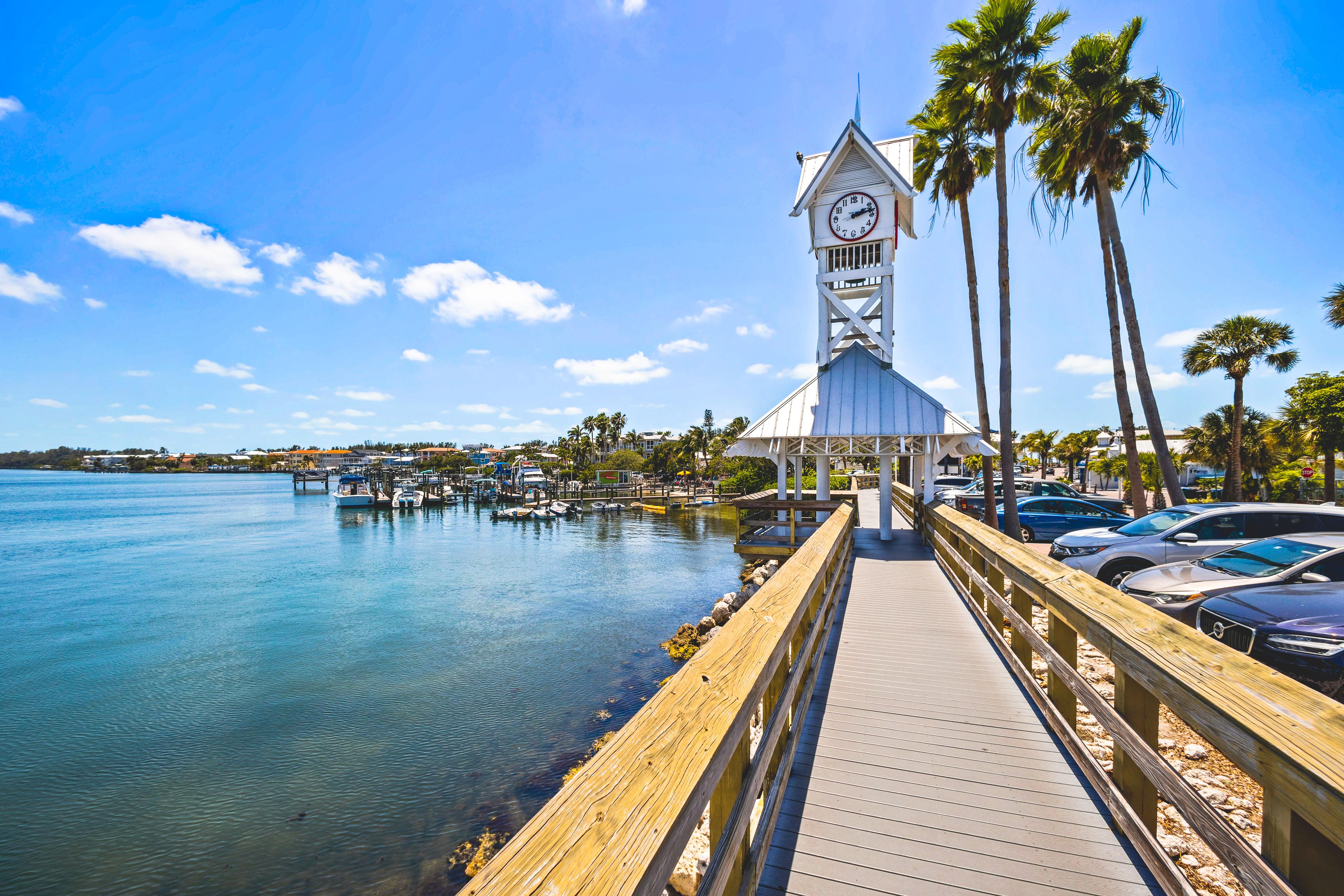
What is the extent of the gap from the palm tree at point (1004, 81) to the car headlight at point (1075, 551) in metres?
1.67

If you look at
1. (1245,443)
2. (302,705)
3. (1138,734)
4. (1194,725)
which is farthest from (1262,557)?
(1245,443)

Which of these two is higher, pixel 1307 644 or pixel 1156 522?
pixel 1156 522

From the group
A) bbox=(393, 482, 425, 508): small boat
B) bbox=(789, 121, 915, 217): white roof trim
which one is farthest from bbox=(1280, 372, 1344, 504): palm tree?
bbox=(393, 482, 425, 508): small boat

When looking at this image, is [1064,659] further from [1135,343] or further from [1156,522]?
[1135,343]

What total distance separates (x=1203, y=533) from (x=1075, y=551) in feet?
6.44

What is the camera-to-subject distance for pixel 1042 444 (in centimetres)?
5734

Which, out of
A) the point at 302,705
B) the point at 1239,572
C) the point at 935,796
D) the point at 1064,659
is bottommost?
the point at 302,705

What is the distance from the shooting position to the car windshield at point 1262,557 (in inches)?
271

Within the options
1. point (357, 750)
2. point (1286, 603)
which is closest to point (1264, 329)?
point (1286, 603)

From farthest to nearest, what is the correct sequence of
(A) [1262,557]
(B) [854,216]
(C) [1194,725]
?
1. (B) [854,216]
2. (A) [1262,557]
3. (C) [1194,725]

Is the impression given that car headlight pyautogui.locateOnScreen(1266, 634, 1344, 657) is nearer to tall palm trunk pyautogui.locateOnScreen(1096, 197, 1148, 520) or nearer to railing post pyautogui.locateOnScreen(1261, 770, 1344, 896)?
railing post pyautogui.locateOnScreen(1261, 770, 1344, 896)

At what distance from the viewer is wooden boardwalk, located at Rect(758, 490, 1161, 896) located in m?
2.55

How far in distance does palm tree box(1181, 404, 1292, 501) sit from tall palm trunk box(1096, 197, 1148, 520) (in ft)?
77.8

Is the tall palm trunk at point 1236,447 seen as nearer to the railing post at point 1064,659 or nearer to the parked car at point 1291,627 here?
the parked car at point 1291,627
